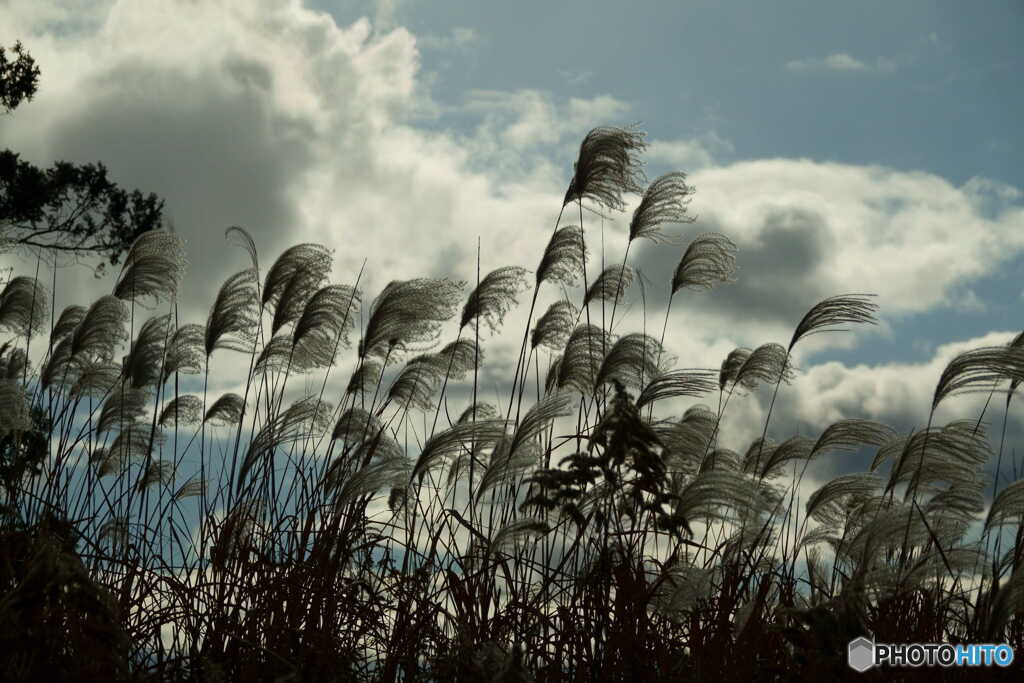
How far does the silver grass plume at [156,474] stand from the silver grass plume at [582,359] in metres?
2.05

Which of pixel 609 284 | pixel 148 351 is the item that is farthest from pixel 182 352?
pixel 609 284

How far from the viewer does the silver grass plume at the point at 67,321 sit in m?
6.20

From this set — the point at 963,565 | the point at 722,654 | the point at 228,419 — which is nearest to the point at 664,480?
Result: the point at 722,654

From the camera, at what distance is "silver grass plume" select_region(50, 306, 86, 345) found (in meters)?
6.20

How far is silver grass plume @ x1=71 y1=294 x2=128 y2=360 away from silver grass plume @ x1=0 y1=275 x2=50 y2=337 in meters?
0.98

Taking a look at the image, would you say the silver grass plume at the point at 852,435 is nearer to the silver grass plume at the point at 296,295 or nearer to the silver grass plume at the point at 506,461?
the silver grass plume at the point at 506,461

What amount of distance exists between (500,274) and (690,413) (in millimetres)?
1286

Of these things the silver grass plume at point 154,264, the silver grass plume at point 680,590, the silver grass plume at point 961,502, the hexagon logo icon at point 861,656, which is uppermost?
the silver grass plume at point 154,264

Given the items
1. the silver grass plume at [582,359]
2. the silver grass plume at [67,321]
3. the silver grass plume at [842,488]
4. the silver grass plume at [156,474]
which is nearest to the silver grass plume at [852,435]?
the silver grass plume at [842,488]

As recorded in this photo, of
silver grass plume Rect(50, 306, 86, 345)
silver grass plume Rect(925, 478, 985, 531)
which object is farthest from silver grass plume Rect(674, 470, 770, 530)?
silver grass plume Rect(50, 306, 86, 345)

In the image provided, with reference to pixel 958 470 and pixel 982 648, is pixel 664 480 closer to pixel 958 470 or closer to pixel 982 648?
pixel 982 648

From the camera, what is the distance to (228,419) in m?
5.91

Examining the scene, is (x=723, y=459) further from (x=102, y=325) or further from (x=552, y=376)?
(x=102, y=325)

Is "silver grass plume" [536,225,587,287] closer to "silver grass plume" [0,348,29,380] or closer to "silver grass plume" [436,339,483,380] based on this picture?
"silver grass plume" [436,339,483,380]
